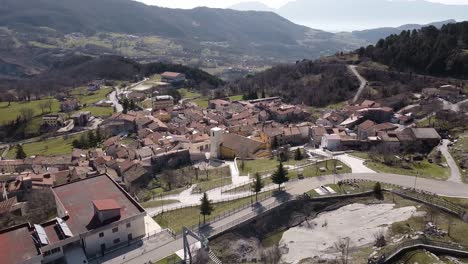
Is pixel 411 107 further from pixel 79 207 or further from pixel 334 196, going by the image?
pixel 79 207

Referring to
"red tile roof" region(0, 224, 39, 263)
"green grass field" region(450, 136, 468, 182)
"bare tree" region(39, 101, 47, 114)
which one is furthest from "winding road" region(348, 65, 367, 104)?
"bare tree" region(39, 101, 47, 114)

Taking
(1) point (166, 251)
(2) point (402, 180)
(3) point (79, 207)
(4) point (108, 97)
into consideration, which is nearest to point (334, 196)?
(2) point (402, 180)

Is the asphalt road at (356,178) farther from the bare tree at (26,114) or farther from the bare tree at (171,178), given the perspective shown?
the bare tree at (26,114)

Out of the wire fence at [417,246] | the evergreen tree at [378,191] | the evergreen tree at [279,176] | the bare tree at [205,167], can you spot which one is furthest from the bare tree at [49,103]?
the wire fence at [417,246]

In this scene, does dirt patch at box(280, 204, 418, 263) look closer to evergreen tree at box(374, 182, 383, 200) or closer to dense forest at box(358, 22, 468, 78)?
evergreen tree at box(374, 182, 383, 200)

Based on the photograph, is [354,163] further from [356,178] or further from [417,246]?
[417,246]

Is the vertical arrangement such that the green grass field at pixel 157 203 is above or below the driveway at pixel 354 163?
below
